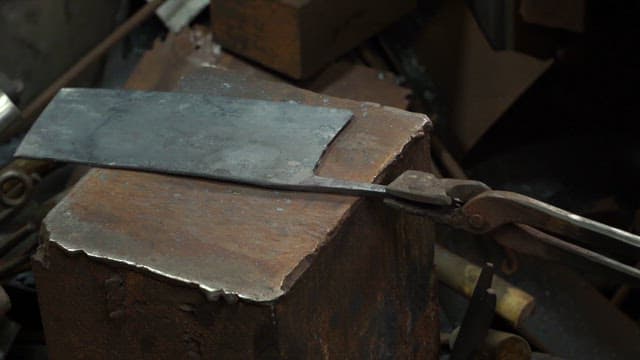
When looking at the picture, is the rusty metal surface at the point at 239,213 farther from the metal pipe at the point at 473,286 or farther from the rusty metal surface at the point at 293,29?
the rusty metal surface at the point at 293,29

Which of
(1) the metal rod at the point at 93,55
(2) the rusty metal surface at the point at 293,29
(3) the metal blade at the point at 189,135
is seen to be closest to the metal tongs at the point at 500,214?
(3) the metal blade at the point at 189,135

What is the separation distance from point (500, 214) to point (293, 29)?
33.5 inches

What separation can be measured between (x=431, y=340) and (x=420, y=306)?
83mm

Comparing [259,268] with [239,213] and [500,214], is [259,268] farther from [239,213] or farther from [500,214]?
[500,214]

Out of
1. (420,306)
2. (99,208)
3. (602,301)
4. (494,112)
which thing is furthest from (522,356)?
(494,112)

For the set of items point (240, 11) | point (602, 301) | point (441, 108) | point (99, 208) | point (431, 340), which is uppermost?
point (99, 208)

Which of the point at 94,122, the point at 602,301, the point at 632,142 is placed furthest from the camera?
the point at 632,142

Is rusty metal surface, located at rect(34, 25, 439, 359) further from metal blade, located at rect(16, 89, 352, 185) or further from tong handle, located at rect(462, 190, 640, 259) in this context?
tong handle, located at rect(462, 190, 640, 259)

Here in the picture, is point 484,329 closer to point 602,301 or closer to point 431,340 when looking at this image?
point 431,340

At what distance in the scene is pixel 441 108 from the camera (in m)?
2.27

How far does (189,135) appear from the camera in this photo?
134cm

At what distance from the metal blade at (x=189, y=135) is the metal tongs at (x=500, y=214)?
0.15 m

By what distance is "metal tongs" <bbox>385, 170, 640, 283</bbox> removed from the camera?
1145 mm

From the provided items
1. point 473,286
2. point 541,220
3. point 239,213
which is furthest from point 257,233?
point 473,286
